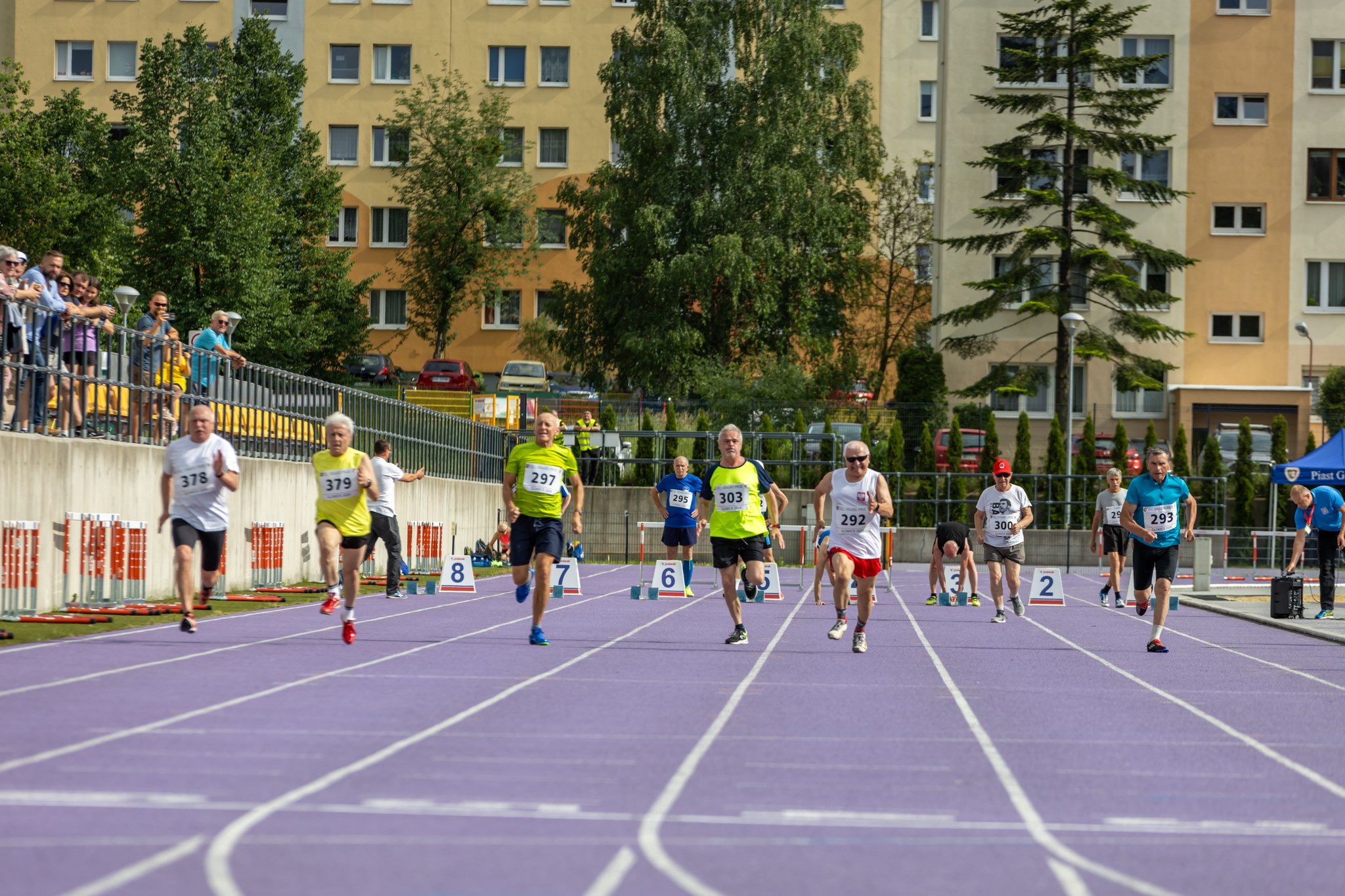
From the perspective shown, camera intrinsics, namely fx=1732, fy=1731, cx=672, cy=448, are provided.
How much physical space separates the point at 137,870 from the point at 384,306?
6692 centimetres

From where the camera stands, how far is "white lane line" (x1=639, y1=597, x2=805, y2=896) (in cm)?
580

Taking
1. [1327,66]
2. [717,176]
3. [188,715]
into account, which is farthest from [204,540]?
[1327,66]

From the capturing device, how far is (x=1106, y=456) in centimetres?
4697

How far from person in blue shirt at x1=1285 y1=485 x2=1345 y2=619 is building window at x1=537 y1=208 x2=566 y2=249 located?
48.1m

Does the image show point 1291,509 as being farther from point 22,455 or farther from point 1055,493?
point 22,455

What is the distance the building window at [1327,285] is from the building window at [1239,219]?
214cm

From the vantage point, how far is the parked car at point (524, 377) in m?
60.2

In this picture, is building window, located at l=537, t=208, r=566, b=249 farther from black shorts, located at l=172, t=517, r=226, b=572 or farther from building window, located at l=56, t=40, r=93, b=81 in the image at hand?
black shorts, located at l=172, t=517, r=226, b=572

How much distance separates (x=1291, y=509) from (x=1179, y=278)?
16.0 metres

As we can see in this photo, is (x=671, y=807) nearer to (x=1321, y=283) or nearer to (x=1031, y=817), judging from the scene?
(x=1031, y=817)

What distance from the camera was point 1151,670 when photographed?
14.5 metres

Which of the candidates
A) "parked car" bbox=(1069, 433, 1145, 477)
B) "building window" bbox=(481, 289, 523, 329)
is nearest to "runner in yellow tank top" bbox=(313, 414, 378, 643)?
"parked car" bbox=(1069, 433, 1145, 477)

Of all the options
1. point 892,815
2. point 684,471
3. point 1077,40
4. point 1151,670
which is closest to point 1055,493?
point 1077,40

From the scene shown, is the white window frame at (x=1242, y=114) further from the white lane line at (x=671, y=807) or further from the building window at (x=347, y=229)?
the white lane line at (x=671, y=807)
